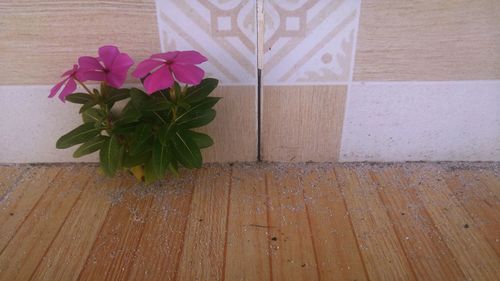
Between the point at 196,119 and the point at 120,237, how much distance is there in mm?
354

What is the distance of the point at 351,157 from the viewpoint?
1.23 meters

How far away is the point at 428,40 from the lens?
3.44 ft

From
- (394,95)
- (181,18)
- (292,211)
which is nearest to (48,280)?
(292,211)

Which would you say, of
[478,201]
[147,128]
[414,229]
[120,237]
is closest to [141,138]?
[147,128]

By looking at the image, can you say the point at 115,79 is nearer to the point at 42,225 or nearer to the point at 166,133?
the point at 166,133

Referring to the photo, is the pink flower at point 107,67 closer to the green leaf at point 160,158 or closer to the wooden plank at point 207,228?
the green leaf at point 160,158

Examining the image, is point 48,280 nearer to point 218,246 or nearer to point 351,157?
point 218,246

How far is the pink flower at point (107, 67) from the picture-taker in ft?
2.97

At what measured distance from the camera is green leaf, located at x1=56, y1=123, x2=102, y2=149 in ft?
3.31

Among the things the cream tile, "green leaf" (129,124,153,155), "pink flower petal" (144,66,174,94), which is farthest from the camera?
the cream tile

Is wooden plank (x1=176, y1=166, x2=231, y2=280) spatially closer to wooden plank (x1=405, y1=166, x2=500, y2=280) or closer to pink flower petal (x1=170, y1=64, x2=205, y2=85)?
pink flower petal (x1=170, y1=64, x2=205, y2=85)

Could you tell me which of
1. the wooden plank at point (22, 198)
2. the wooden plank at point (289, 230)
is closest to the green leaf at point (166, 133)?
the wooden plank at point (289, 230)

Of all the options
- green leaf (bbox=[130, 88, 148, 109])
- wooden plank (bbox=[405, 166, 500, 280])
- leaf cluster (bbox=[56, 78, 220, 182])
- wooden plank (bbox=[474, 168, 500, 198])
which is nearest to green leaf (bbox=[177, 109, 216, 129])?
leaf cluster (bbox=[56, 78, 220, 182])

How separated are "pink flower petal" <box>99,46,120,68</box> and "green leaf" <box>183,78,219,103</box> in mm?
198
